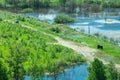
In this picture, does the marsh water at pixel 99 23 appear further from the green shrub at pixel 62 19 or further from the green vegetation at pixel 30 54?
the green vegetation at pixel 30 54

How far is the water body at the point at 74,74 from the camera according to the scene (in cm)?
6151

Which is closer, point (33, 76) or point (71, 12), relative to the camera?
point (33, 76)

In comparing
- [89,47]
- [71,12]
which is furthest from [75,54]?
[71,12]

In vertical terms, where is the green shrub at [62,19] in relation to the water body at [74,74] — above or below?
above

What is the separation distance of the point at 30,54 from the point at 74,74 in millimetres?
10571

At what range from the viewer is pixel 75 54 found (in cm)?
7512

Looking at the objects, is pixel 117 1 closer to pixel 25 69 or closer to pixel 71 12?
pixel 71 12

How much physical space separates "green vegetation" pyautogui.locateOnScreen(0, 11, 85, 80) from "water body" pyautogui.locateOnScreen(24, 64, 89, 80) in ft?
3.91

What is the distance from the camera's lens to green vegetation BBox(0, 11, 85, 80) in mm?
48844

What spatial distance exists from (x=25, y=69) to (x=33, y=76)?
9.82 m

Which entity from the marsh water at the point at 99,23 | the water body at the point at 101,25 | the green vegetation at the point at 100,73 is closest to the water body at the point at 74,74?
the green vegetation at the point at 100,73

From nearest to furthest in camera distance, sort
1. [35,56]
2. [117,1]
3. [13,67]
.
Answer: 1. [13,67]
2. [35,56]
3. [117,1]

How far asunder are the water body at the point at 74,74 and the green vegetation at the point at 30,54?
1193 mm

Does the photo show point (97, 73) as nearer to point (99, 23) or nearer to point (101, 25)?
point (101, 25)
